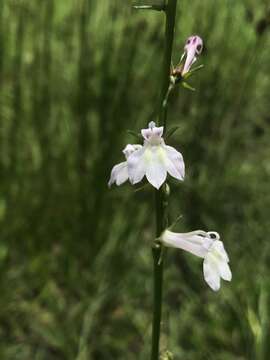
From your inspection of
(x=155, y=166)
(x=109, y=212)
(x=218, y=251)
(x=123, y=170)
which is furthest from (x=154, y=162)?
(x=109, y=212)

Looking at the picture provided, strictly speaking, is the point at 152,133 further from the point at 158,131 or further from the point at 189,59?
the point at 189,59

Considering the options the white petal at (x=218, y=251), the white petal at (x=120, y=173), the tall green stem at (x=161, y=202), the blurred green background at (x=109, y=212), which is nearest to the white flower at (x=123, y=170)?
the white petal at (x=120, y=173)

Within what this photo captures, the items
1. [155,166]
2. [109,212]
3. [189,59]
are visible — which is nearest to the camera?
[155,166]

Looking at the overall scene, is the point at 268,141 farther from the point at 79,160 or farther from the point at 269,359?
the point at 269,359

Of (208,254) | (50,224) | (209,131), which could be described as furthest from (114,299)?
(208,254)

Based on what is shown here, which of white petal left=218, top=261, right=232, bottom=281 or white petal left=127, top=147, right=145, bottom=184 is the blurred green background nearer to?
white petal left=218, top=261, right=232, bottom=281

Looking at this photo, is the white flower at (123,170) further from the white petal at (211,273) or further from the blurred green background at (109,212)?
the blurred green background at (109,212)
